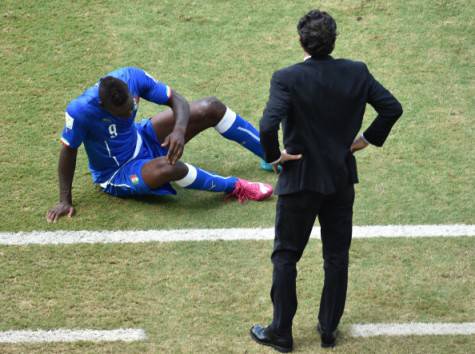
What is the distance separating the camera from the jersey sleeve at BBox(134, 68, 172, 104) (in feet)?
24.3

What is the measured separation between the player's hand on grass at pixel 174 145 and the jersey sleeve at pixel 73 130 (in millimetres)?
604

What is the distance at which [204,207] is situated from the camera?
7648mm

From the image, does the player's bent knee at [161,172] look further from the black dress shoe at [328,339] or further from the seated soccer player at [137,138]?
the black dress shoe at [328,339]

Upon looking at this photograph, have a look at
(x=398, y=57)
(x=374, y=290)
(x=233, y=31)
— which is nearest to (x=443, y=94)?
(x=398, y=57)

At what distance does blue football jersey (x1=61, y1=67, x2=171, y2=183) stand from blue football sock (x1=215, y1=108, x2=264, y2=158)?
1.91 feet

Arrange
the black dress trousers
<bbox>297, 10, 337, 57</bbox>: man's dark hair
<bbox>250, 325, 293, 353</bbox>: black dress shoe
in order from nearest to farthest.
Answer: <bbox>297, 10, 337, 57</bbox>: man's dark hair → the black dress trousers → <bbox>250, 325, 293, 353</bbox>: black dress shoe

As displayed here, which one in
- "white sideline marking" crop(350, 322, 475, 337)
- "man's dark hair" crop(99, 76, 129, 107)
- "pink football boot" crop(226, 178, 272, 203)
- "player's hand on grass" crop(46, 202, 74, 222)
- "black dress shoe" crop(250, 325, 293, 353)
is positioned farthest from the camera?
"pink football boot" crop(226, 178, 272, 203)

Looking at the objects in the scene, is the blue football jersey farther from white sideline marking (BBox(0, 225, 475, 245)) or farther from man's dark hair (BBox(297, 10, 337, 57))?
man's dark hair (BBox(297, 10, 337, 57))

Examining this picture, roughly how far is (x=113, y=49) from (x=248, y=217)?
2882mm

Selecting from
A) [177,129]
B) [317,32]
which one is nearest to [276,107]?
[317,32]

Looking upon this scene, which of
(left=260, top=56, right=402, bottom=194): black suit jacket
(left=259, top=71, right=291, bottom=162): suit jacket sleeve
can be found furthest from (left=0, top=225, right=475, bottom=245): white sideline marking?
(left=259, top=71, right=291, bottom=162): suit jacket sleeve

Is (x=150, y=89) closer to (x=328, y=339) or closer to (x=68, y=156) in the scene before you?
(x=68, y=156)

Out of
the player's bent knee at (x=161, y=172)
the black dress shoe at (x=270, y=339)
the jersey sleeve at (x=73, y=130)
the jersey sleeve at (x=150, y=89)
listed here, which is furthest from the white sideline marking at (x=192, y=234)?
the black dress shoe at (x=270, y=339)

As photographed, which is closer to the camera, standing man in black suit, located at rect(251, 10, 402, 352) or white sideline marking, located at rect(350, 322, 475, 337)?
standing man in black suit, located at rect(251, 10, 402, 352)
